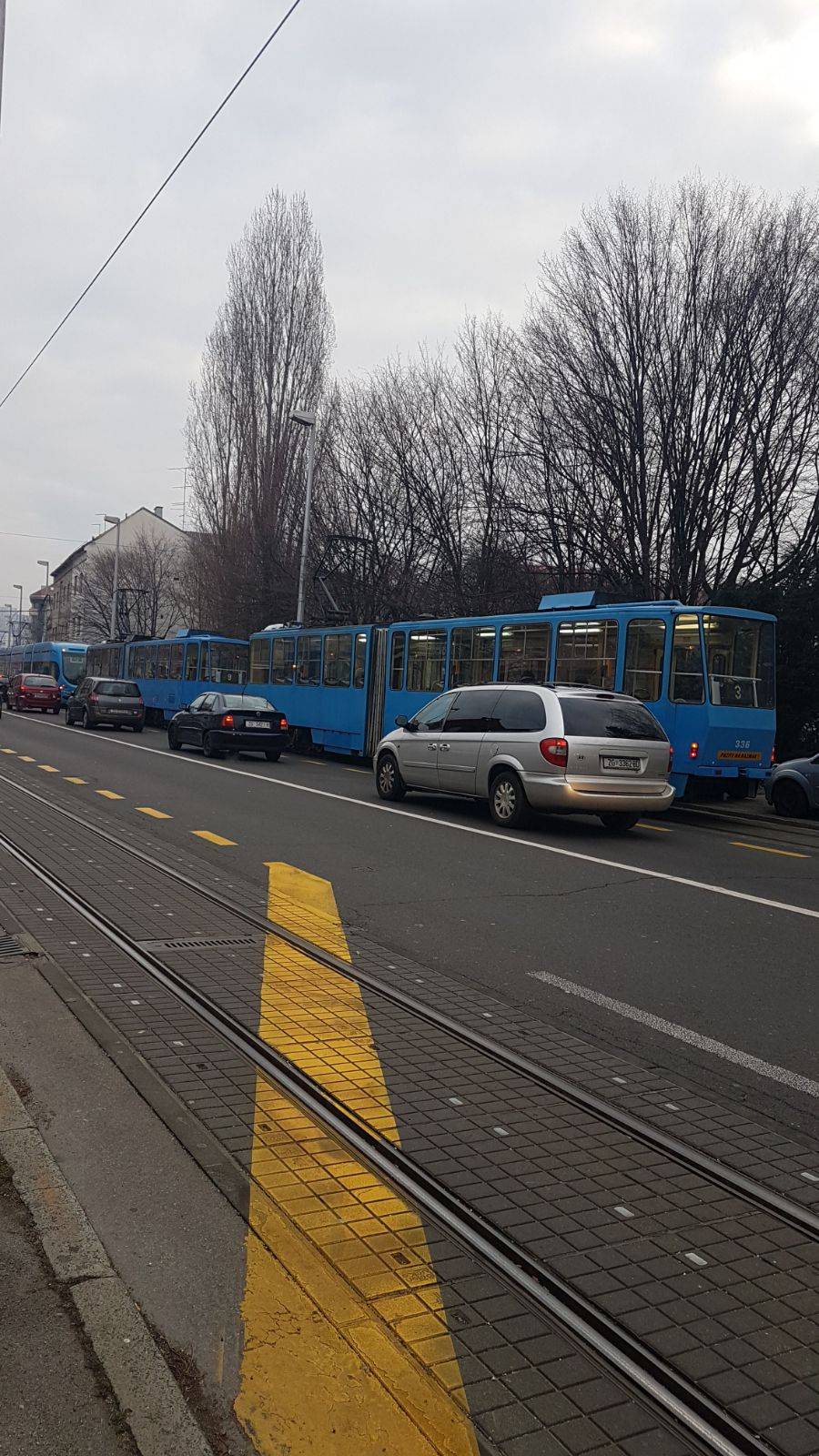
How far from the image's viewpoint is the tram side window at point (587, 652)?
18094 mm

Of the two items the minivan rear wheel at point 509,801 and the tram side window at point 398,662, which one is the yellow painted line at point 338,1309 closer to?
the minivan rear wheel at point 509,801

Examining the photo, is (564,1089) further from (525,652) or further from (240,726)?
(240,726)

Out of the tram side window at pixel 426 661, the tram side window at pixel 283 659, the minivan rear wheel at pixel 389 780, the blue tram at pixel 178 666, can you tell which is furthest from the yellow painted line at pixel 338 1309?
the blue tram at pixel 178 666

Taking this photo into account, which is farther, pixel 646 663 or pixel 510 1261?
pixel 646 663

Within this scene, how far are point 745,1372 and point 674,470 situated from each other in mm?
→ 23263

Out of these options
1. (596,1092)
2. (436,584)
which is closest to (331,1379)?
(596,1092)

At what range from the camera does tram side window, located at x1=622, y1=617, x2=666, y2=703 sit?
17297 mm

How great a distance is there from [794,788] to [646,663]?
9.19ft

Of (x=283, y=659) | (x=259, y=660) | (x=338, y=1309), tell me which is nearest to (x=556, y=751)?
(x=338, y=1309)

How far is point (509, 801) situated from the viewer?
547 inches

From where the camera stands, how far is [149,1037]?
5496mm

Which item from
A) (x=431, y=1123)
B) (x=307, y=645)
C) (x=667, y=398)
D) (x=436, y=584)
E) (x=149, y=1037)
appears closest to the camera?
(x=431, y=1123)

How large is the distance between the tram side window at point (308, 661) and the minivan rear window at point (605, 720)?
14.1 meters

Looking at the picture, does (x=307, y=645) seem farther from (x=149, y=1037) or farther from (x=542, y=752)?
(x=149, y=1037)
